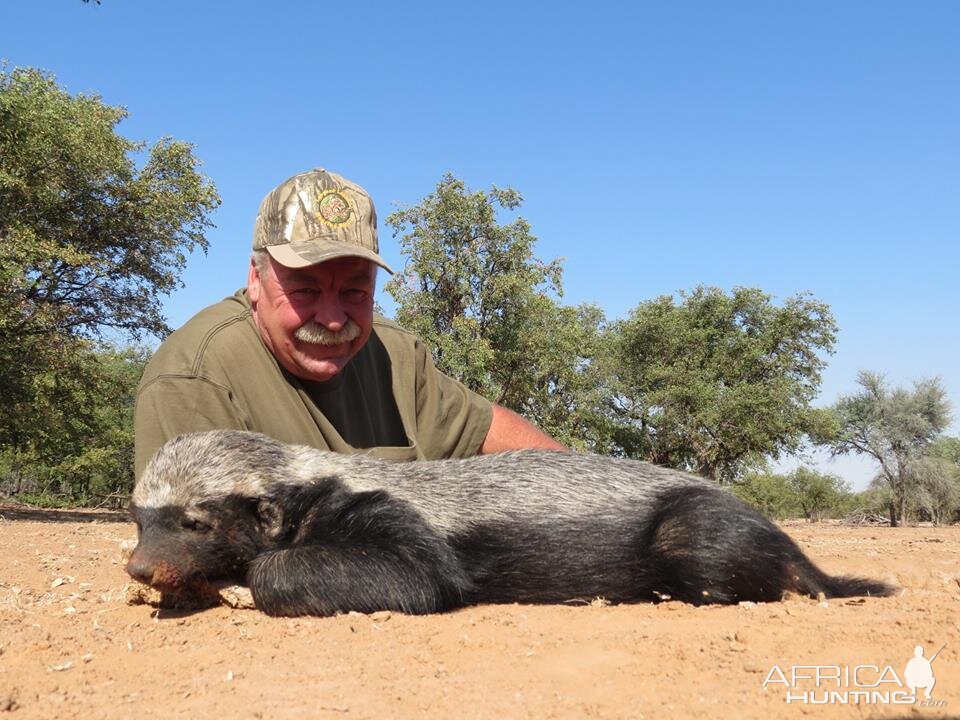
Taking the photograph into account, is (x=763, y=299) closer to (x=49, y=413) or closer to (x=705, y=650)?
(x=49, y=413)

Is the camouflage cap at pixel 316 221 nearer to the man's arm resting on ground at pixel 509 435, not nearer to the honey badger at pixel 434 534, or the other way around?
the honey badger at pixel 434 534

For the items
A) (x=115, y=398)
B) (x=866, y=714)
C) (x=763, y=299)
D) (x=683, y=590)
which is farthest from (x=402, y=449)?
(x=763, y=299)

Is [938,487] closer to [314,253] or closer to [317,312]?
[317,312]

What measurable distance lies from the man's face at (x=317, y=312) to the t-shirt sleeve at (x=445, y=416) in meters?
1.18

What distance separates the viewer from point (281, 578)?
3.88 m

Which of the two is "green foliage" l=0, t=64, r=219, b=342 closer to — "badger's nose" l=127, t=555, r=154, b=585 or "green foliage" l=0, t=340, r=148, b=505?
"green foliage" l=0, t=340, r=148, b=505

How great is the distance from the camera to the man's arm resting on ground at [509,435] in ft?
21.3

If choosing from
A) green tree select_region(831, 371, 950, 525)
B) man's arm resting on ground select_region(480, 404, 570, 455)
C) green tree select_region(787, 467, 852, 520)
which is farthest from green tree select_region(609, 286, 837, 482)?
man's arm resting on ground select_region(480, 404, 570, 455)

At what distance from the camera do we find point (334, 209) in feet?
16.8

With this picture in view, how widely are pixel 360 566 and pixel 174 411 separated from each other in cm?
148

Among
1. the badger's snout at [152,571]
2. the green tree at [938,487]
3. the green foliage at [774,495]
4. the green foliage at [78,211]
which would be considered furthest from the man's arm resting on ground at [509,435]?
the green foliage at [774,495]

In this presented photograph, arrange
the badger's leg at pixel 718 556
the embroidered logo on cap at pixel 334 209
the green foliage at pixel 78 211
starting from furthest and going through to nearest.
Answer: the green foliage at pixel 78 211, the embroidered logo on cap at pixel 334 209, the badger's leg at pixel 718 556

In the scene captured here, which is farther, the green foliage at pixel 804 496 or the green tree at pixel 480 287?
the green foliage at pixel 804 496

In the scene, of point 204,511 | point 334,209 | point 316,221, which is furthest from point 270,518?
point 334,209
